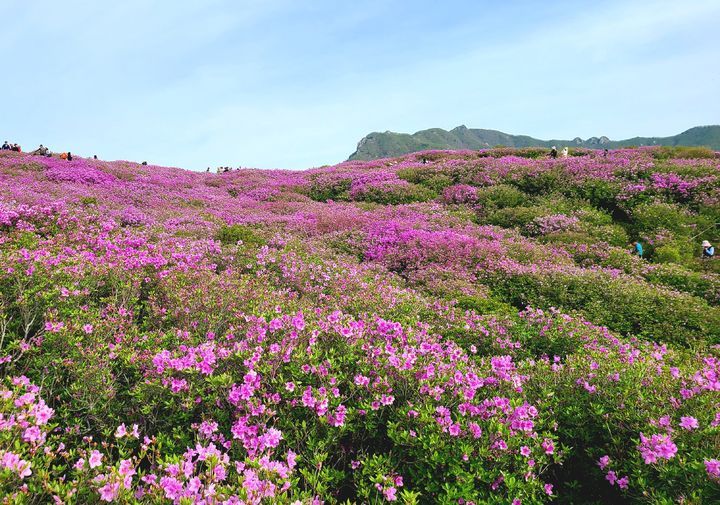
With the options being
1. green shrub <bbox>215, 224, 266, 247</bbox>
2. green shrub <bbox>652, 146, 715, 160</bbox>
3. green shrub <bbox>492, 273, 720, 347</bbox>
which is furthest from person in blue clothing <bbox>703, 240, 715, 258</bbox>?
green shrub <bbox>215, 224, 266, 247</bbox>

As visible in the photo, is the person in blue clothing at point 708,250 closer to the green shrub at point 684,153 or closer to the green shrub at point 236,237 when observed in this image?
the green shrub at point 684,153

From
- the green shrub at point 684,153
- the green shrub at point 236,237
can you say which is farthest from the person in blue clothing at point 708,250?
the green shrub at point 236,237

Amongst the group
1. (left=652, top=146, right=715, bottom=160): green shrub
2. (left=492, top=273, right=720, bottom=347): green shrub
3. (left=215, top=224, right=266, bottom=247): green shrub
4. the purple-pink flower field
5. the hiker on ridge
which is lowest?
(left=492, top=273, right=720, bottom=347): green shrub

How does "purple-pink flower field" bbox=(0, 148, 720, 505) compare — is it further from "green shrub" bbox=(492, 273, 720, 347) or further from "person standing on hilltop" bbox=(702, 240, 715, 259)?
"person standing on hilltop" bbox=(702, 240, 715, 259)

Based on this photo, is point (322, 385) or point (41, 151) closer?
point (322, 385)

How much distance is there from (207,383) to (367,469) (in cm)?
181

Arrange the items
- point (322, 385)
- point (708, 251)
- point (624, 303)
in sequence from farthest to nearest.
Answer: point (708, 251) < point (624, 303) < point (322, 385)

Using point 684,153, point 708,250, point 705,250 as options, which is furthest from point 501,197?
point 684,153

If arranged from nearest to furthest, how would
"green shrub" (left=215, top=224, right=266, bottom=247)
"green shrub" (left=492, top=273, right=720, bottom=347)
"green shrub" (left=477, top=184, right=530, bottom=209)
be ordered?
1. "green shrub" (left=492, top=273, right=720, bottom=347)
2. "green shrub" (left=215, top=224, right=266, bottom=247)
3. "green shrub" (left=477, top=184, right=530, bottom=209)

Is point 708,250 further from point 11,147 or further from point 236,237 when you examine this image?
point 11,147

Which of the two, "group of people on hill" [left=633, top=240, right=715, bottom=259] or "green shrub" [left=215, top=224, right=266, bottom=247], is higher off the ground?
"green shrub" [left=215, top=224, right=266, bottom=247]

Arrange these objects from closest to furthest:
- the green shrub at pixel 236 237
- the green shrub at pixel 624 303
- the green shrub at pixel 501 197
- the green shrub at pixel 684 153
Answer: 1. the green shrub at pixel 624 303
2. the green shrub at pixel 236 237
3. the green shrub at pixel 501 197
4. the green shrub at pixel 684 153

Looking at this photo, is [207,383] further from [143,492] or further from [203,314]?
[203,314]

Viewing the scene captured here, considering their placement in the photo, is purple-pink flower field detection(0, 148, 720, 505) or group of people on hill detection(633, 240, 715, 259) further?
group of people on hill detection(633, 240, 715, 259)
